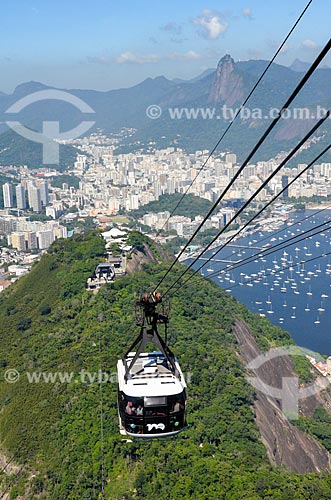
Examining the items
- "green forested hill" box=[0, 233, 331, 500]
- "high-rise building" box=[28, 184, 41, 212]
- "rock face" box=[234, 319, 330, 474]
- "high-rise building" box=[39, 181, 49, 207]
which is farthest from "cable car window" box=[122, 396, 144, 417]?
"high-rise building" box=[39, 181, 49, 207]

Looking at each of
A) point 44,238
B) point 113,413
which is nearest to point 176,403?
point 113,413

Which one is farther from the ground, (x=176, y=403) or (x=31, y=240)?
(x=176, y=403)

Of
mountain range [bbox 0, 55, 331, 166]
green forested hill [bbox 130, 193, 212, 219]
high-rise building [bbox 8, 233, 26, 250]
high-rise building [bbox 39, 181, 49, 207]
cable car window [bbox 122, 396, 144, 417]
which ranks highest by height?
mountain range [bbox 0, 55, 331, 166]

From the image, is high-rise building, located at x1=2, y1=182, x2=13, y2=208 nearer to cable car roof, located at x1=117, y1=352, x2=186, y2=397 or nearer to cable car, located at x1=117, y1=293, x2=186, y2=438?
cable car roof, located at x1=117, y1=352, x2=186, y2=397

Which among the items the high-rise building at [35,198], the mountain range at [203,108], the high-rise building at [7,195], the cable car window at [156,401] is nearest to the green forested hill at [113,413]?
the cable car window at [156,401]

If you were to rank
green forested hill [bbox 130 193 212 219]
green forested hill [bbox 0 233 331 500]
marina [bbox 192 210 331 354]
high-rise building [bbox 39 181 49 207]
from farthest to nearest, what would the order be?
high-rise building [bbox 39 181 49 207] → green forested hill [bbox 130 193 212 219] → marina [bbox 192 210 331 354] → green forested hill [bbox 0 233 331 500]

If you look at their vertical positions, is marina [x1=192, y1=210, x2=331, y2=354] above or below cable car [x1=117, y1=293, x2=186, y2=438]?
below

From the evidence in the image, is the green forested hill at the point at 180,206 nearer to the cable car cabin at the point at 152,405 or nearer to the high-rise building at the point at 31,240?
the high-rise building at the point at 31,240

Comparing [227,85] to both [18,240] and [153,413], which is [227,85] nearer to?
[18,240]
